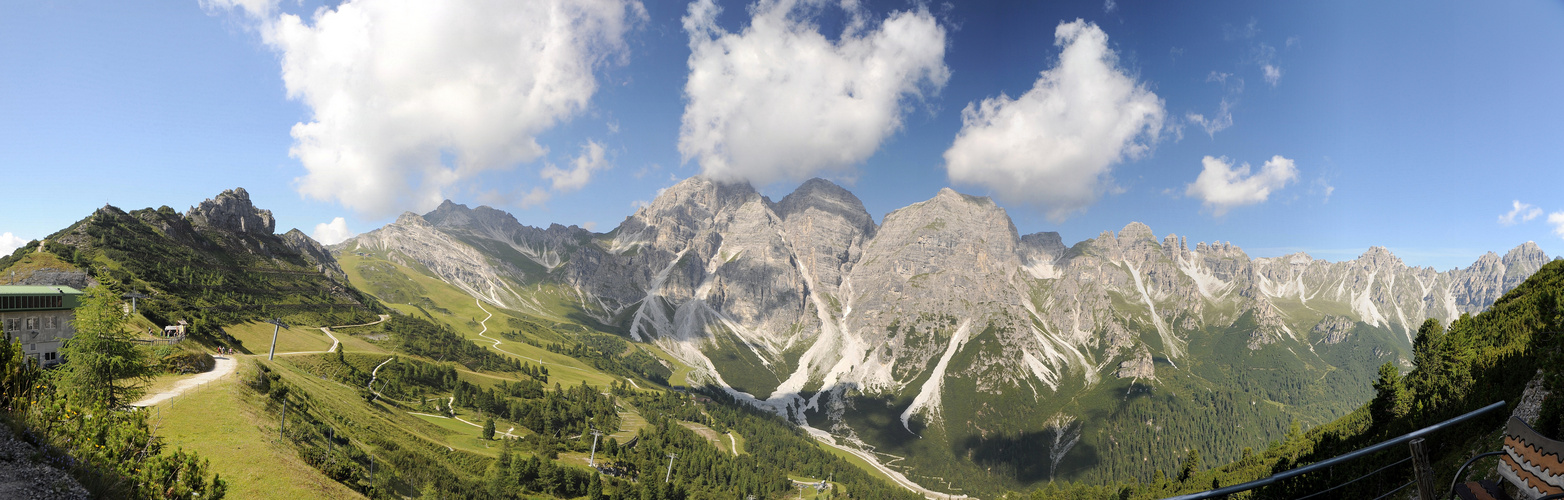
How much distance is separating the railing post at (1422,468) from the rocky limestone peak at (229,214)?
23579 cm

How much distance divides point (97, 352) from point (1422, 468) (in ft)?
200

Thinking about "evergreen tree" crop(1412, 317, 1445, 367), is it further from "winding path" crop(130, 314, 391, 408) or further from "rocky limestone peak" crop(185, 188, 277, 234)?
"rocky limestone peak" crop(185, 188, 277, 234)

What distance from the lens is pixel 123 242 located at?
394 ft

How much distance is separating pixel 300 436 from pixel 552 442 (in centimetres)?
6757

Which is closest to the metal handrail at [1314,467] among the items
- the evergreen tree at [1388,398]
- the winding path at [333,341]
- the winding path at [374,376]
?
the evergreen tree at [1388,398]

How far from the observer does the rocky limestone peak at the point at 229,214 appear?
570 ft

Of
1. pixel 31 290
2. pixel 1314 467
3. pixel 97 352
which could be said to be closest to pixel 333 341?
pixel 31 290

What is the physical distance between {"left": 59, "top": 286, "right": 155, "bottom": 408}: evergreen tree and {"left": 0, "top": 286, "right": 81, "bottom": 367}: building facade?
1435 cm

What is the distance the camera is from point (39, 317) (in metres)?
48.6

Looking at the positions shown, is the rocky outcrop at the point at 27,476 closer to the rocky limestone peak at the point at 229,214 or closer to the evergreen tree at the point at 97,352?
the evergreen tree at the point at 97,352

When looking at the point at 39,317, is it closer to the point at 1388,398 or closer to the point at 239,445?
the point at 239,445

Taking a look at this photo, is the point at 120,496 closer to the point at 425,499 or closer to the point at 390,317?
the point at 425,499

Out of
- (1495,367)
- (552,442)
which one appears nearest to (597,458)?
(552,442)

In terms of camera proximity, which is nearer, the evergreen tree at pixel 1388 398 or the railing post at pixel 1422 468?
the railing post at pixel 1422 468
